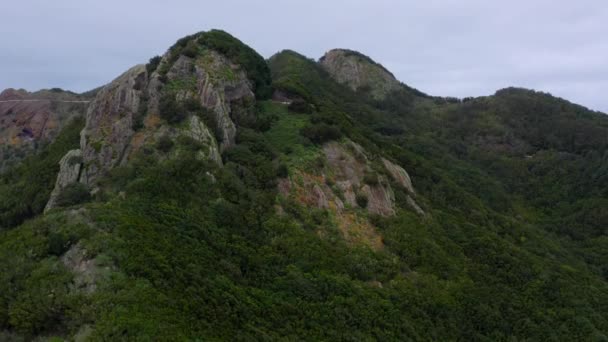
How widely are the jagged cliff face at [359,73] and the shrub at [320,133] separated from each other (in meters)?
58.6

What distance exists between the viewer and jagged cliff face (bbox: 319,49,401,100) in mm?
94062

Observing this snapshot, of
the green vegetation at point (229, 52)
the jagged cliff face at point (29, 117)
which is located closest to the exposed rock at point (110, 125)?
the green vegetation at point (229, 52)

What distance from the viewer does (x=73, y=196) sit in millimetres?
24078

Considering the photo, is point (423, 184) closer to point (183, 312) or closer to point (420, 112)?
point (183, 312)

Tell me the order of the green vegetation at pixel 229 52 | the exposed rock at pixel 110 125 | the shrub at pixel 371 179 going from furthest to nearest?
the green vegetation at pixel 229 52 → the shrub at pixel 371 179 → the exposed rock at pixel 110 125

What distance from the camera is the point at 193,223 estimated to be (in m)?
21.5

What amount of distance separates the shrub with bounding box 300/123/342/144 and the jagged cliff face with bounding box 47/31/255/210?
4808 mm

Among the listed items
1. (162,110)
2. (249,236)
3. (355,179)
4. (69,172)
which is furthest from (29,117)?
(249,236)

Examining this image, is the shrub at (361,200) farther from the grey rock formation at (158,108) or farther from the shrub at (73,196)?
the shrub at (73,196)

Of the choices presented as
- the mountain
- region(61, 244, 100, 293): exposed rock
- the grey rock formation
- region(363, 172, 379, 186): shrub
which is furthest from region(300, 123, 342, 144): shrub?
region(61, 244, 100, 293): exposed rock

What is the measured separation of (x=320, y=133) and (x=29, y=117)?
177ft

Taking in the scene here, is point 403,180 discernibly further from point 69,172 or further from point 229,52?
point 69,172

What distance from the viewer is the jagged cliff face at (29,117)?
63125 mm

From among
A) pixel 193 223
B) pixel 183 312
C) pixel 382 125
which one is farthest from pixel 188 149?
pixel 382 125
